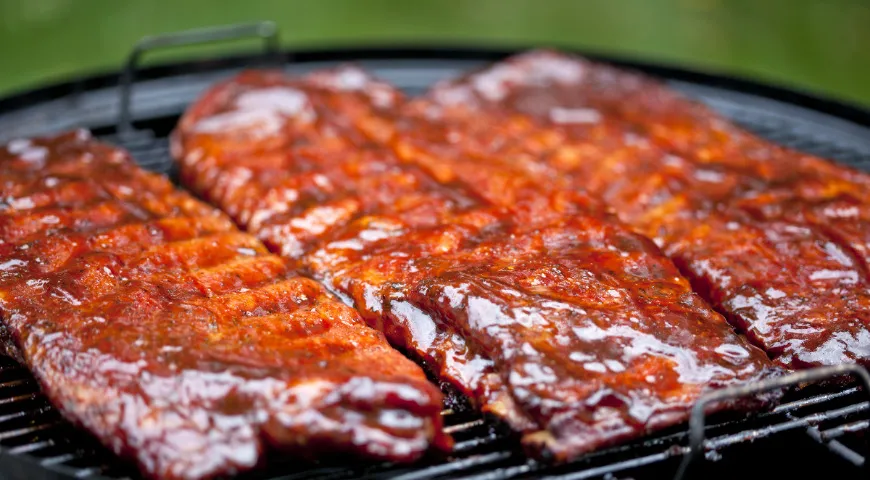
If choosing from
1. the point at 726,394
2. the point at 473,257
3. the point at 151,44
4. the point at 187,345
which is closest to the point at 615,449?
the point at 726,394

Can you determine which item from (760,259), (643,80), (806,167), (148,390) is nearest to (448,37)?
(643,80)

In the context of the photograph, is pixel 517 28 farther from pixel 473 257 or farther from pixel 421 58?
pixel 473 257

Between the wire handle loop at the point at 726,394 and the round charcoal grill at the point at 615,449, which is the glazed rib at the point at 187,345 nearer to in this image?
the round charcoal grill at the point at 615,449

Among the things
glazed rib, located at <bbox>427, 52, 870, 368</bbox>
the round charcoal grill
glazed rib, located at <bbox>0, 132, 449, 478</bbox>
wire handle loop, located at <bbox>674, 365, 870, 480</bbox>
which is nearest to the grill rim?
glazed rib, located at <bbox>427, 52, 870, 368</bbox>

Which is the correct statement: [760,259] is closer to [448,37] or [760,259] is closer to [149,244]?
[149,244]

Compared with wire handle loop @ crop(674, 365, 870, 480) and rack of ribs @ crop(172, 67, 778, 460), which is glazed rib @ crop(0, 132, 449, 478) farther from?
wire handle loop @ crop(674, 365, 870, 480)
